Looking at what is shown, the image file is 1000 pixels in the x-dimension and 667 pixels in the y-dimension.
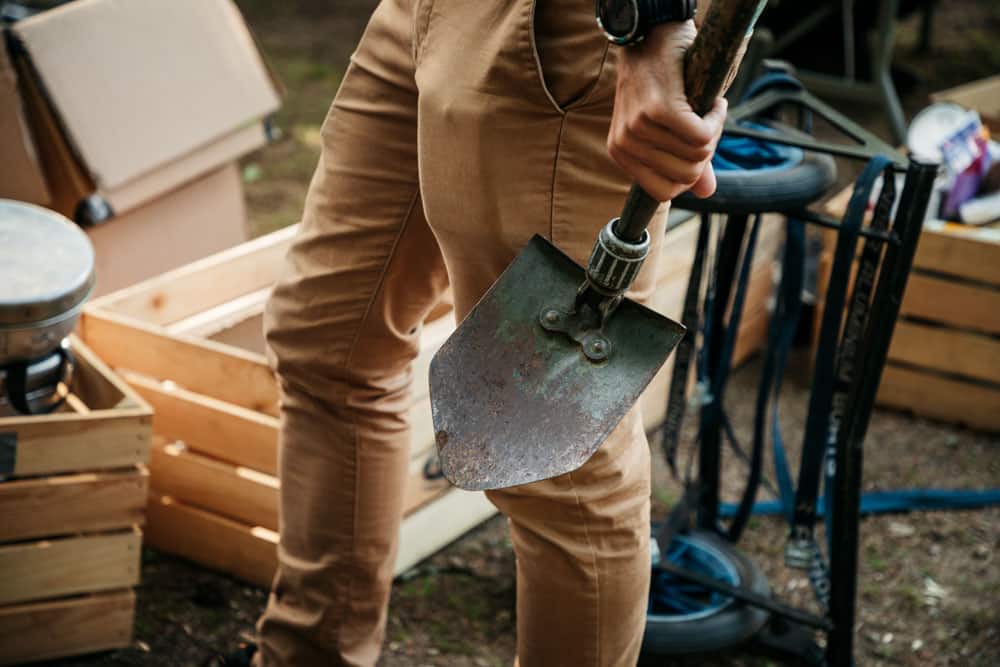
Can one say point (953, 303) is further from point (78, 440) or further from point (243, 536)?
point (78, 440)

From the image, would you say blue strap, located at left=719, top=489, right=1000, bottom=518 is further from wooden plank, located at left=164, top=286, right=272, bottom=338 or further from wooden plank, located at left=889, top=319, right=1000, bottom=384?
wooden plank, located at left=164, top=286, right=272, bottom=338

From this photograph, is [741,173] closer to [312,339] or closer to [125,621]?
[312,339]

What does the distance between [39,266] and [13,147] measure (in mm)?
772

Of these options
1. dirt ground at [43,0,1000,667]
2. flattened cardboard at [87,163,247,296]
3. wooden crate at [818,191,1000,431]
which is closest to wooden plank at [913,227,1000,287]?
wooden crate at [818,191,1000,431]

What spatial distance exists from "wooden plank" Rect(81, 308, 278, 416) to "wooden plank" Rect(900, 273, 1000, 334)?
5.47 feet

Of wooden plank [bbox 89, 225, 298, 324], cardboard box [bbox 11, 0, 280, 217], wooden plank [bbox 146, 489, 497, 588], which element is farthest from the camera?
cardboard box [bbox 11, 0, 280, 217]

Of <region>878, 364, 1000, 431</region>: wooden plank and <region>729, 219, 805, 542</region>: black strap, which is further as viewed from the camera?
<region>878, 364, 1000, 431</region>: wooden plank

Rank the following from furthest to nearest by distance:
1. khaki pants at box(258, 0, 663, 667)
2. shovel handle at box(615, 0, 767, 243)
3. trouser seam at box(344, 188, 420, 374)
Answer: trouser seam at box(344, 188, 420, 374) → khaki pants at box(258, 0, 663, 667) → shovel handle at box(615, 0, 767, 243)

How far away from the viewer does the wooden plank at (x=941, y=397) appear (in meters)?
2.86

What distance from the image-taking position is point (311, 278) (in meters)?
1.42

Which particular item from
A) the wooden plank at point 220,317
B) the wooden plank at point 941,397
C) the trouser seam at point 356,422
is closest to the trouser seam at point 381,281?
the trouser seam at point 356,422

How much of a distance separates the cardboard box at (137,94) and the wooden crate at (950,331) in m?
1.63

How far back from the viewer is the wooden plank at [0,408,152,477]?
1.75 meters

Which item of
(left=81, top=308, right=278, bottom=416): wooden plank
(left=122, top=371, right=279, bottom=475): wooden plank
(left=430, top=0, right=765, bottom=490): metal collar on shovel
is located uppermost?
(left=430, top=0, right=765, bottom=490): metal collar on shovel
